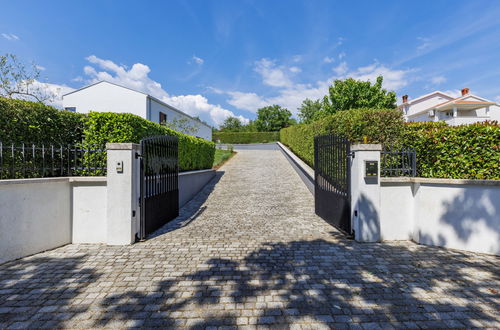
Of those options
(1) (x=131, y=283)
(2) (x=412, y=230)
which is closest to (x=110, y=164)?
(1) (x=131, y=283)

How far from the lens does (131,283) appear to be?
3.37 m

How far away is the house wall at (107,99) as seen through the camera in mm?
21656

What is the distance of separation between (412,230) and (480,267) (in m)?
1.35

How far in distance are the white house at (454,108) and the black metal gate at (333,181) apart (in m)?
21.8

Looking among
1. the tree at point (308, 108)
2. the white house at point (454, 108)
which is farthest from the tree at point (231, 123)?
the white house at point (454, 108)

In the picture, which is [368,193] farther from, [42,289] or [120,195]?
[42,289]

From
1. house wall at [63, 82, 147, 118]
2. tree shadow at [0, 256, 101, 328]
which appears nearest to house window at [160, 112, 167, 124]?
house wall at [63, 82, 147, 118]

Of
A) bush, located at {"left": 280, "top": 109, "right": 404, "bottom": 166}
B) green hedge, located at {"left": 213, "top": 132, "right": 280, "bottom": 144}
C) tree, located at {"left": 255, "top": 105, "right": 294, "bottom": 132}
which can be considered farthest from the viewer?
tree, located at {"left": 255, "top": 105, "right": 294, "bottom": 132}

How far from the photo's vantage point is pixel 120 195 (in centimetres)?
486

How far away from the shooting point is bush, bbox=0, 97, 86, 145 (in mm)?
4477

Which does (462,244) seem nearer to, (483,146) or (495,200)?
(495,200)

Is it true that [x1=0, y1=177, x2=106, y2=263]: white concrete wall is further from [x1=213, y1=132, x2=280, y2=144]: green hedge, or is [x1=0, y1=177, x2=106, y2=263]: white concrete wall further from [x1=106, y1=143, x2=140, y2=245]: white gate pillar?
[x1=213, y1=132, x2=280, y2=144]: green hedge

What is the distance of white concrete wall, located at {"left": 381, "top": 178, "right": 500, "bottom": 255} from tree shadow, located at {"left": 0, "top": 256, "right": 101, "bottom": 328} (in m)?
6.01

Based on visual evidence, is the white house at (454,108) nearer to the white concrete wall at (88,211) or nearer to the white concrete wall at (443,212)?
the white concrete wall at (443,212)
